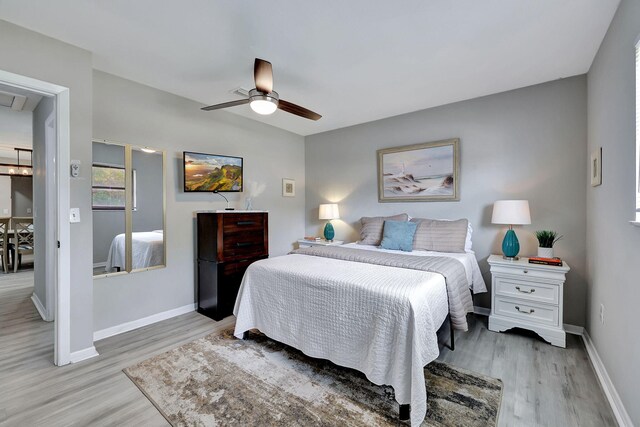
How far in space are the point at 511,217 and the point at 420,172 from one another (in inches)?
50.8

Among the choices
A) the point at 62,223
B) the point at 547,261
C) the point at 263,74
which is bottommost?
the point at 547,261

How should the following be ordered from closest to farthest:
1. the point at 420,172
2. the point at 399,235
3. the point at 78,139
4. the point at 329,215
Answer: the point at 78,139, the point at 399,235, the point at 420,172, the point at 329,215

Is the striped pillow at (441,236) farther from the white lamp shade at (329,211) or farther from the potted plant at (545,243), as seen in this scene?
the white lamp shade at (329,211)

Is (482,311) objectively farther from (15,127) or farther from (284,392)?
(15,127)

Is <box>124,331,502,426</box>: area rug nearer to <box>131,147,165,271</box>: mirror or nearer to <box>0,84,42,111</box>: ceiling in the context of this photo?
<box>131,147,165,271</box>: mirror

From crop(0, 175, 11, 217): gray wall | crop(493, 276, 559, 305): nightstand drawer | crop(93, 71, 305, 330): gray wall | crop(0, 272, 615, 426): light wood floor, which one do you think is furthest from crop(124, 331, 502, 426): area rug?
crop(0, 175, 11, 217): gray wall

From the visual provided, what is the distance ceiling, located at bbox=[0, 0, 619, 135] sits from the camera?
1815mm

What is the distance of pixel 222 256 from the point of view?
3176mm

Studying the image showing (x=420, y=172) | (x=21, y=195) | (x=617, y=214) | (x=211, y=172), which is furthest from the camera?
(x=21, y=195)

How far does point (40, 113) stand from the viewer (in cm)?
323

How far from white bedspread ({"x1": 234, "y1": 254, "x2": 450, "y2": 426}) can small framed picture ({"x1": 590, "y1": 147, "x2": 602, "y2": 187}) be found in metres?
1.52

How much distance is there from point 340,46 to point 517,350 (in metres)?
3.05

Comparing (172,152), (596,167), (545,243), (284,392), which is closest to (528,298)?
(545,243)

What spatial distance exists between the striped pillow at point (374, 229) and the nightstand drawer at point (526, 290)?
132 cm
